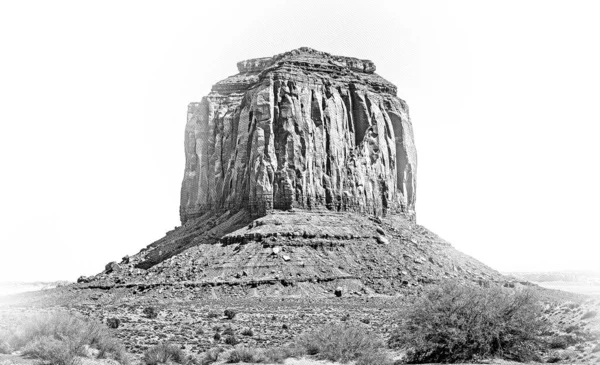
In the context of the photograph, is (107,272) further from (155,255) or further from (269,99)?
(269,99)

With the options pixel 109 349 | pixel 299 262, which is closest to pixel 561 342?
pixel 109 349

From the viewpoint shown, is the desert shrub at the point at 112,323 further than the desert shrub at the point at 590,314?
Yes

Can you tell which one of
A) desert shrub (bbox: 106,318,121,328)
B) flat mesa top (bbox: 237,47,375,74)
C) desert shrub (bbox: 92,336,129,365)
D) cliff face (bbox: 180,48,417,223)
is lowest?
desert shrub (bbox: 92,336,129,365)

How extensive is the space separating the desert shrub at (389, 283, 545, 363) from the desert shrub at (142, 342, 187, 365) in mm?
9839

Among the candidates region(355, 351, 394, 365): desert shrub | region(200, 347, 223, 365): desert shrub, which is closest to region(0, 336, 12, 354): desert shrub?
region(200, 347, 223, 365): desert shrub

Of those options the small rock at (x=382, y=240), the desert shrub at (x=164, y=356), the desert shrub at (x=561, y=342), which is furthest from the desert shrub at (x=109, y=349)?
the small rock at (x=382, y=240)

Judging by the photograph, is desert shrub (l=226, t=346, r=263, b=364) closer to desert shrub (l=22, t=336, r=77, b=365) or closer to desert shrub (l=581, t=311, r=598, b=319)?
desert shrub (l=22, t=336, r=77, b=365)

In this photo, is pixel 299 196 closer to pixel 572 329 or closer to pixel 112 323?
pixel 112 323

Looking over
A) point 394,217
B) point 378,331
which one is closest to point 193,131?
point 394,217

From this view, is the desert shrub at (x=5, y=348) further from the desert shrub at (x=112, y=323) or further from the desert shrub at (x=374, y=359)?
the desert shrub at (x=112, y=323)

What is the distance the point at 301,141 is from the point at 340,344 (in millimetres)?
52303

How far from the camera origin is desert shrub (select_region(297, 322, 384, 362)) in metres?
36.4

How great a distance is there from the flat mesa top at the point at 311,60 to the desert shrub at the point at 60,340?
60.9 metres

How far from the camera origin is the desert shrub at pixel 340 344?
36.4 meters
